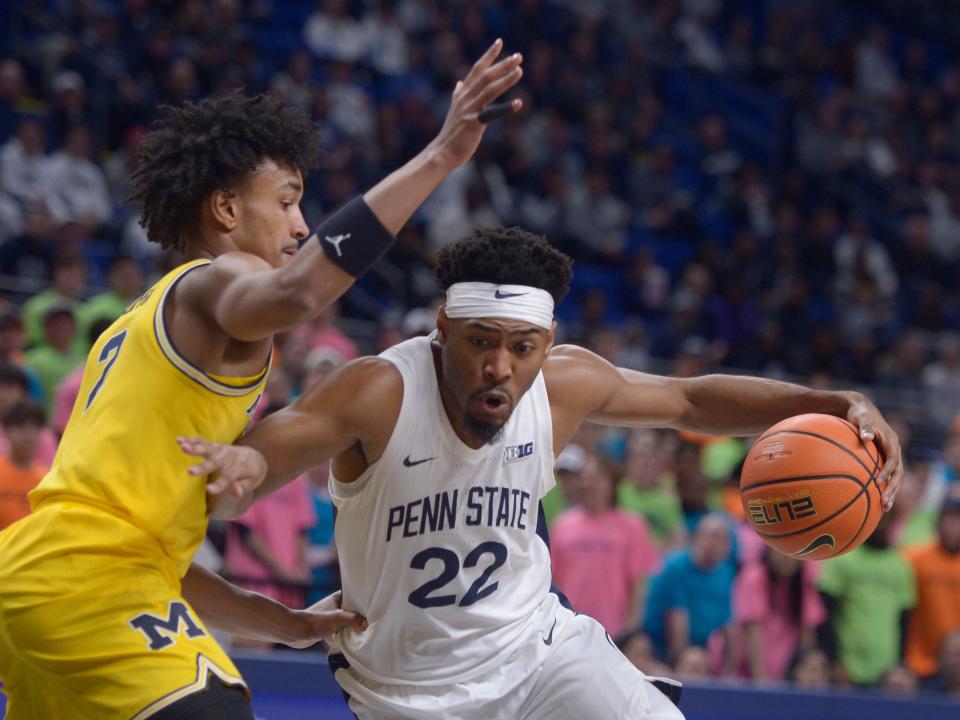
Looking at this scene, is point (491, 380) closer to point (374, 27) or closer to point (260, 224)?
point (260, 224)

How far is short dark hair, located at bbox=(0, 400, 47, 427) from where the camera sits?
6594 mm

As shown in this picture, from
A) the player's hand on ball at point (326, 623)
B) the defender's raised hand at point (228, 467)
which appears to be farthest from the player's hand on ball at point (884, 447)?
the defender's raised hand at point (228, 467)

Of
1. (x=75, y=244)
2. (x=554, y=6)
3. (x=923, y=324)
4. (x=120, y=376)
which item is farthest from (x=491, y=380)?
(x=554, y=6)

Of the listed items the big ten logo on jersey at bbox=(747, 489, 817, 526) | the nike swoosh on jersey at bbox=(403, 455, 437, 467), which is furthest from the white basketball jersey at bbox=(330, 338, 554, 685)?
the big ten logo on jersey at bbox=(747, 489, 817, 526)

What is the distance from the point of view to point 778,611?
26.1 feet

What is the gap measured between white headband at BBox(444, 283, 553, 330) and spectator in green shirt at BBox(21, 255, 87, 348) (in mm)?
5148

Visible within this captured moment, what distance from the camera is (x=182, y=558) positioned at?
3.43 meters

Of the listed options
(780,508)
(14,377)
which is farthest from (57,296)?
(780,508)

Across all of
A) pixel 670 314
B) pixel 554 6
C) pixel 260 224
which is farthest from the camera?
pixel 554 6

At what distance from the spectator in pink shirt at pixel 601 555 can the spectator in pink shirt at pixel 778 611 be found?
23.7 inches

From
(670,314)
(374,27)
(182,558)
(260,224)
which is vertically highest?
(374,27)

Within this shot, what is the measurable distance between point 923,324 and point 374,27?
5956 millimetres

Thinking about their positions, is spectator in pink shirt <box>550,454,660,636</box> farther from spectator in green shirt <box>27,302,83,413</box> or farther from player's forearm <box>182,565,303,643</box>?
player's forearm <box>182,565,303,643</box>

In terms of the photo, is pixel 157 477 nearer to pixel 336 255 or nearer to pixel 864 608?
pixel 336 255
